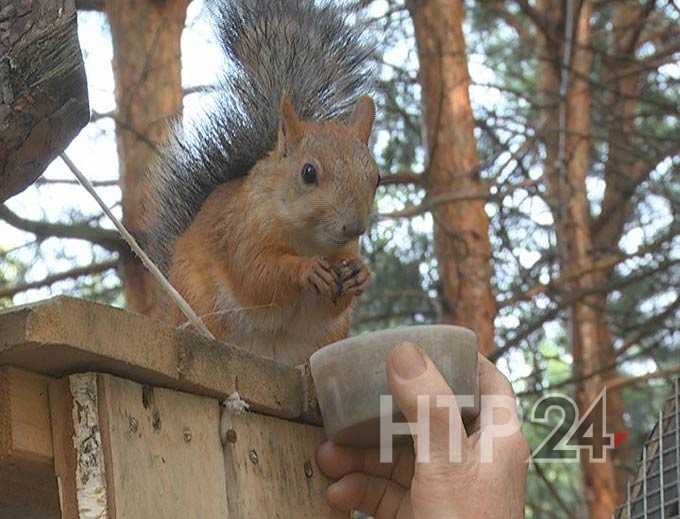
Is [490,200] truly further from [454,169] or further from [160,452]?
[160,452]

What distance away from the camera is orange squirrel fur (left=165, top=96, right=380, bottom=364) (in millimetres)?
2225

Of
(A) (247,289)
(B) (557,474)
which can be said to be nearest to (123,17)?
(A) (247,289)

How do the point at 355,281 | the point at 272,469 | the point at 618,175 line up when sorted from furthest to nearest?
the point at 618,175, the point at 355,281, the point at 272,469

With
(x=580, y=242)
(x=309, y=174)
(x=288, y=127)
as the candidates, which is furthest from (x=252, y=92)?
(x=580, y=242)

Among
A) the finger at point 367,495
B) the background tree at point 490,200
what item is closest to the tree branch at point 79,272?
the background tree at point 490,200

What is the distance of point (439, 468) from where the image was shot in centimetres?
138

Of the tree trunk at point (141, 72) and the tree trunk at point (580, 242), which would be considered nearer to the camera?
the tree trunk at point (141, 72)

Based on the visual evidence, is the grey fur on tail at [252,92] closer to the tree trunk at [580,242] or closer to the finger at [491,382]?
the finger at [491,382]

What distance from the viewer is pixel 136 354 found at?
1.29m

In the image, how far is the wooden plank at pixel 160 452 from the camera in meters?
1.26

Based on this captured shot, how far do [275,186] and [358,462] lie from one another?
0.91 metres

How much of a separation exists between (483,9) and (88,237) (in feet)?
10.6

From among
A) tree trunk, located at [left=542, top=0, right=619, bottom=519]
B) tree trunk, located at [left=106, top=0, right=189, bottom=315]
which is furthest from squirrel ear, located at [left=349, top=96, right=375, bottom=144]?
tree trunk, located at [left=542, top=0, right=619, bottom=519]

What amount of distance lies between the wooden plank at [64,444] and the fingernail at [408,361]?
326mm
